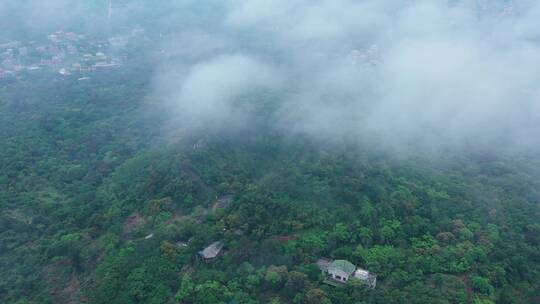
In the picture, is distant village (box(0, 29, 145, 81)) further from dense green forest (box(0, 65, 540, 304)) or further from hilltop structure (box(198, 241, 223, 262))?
hilltop structure (box(198, 241, 223, 262))

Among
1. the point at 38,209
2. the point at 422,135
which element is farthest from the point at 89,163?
the point at 422,135

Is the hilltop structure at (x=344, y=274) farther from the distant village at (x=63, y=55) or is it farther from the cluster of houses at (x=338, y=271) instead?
the distant village at (x=63, y=55)

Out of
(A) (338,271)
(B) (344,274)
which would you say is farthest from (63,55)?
(B) (344,274)

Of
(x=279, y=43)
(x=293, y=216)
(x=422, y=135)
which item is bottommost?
(x=293, y=216)

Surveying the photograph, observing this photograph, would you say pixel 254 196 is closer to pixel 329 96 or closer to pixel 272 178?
pixel 272 178

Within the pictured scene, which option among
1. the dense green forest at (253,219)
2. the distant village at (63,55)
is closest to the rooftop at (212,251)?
the dense green forest at (253,219)
